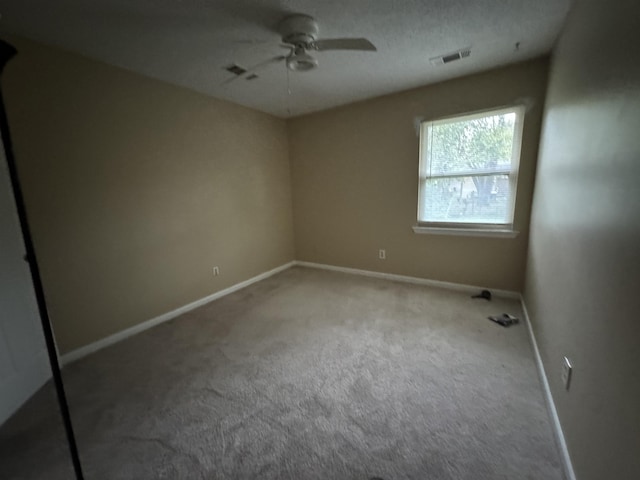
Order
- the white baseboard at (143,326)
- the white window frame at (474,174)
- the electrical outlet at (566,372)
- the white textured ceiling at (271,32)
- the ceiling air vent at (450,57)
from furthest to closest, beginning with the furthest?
the white window frame at (474,174) < the ceiling air vent at (450,57) < the white baseboard at (143,326) < the white textured ceiling at (271,32) < the electrical outlet at (566,372)

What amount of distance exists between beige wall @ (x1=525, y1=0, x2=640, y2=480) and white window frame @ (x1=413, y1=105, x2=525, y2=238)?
106 cm

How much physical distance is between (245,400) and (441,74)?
3460 millimetres

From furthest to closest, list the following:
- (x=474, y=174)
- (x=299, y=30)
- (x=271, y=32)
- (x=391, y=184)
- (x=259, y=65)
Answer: (x=391, y=184) < (x=474, y=174) < (x=259, y=65) < (x=271, y=32) < (x=299, y=30)

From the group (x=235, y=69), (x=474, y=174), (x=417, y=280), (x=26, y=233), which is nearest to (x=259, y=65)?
(x=235, y=69)

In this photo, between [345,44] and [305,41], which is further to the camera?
[305,41]

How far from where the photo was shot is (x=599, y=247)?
3.63 feet

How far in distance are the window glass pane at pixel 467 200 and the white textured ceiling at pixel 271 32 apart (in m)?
1.15

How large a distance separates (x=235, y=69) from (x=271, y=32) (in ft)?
2.30

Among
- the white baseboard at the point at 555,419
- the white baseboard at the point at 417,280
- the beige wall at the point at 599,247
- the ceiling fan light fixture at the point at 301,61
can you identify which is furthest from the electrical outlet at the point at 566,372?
the ceiling fan light fixture at the point at 301,61

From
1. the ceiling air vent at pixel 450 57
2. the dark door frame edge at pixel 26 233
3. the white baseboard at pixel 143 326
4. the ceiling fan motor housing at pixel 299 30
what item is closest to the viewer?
the dark door frame edge at pixel 26 233

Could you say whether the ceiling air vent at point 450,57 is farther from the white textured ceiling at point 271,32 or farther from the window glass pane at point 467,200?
the window glass pane at point 467,200

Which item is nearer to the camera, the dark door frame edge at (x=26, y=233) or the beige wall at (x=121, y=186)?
the dark door frame edge at (x=26, y=233)

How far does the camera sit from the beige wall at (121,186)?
2061 millimetres

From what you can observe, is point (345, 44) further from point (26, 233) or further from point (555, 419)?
point (555, 419)
